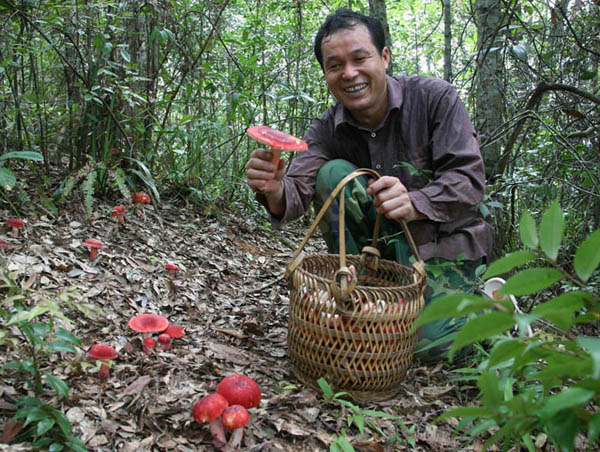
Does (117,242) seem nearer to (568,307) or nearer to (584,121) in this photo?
(568,307)

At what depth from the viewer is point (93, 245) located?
9.46 feet

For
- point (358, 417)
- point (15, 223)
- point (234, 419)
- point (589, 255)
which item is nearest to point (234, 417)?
point (234, 419)

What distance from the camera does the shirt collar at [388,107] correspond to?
306cm

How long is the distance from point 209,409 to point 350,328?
712 mm

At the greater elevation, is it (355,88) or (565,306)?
(355,88)

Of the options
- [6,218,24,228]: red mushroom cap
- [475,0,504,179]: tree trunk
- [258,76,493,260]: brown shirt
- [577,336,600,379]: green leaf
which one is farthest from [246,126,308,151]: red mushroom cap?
[475,0,504,179]: tree trunk

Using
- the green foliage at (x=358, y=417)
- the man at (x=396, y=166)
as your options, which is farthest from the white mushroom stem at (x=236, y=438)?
the man at (x=396, y=166)

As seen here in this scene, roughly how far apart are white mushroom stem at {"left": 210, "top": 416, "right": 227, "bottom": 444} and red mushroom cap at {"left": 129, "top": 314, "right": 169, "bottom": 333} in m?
0.62

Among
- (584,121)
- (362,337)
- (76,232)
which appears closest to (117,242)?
(76,232)

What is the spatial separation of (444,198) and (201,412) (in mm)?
1716

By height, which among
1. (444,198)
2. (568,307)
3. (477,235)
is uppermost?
(568,307)

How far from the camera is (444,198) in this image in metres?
2.66

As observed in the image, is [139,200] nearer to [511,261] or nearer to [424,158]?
[424,158]

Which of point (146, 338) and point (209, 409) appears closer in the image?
point (209, 409)
